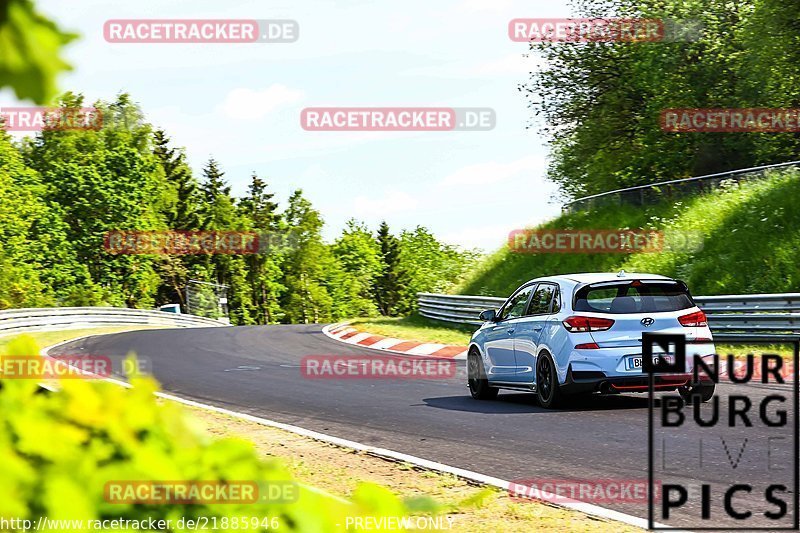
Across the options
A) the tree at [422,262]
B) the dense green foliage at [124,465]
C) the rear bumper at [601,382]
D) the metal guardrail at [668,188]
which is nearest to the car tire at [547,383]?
the rear bumper at [601,382]

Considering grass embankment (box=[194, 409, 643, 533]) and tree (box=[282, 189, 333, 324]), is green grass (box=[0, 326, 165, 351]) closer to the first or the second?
grass embankment (box=[194, 409, 643, 533])

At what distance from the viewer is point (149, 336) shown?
3195cm

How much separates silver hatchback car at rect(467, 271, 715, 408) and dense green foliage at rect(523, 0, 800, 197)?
968 inches

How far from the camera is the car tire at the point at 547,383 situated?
40.3 feet

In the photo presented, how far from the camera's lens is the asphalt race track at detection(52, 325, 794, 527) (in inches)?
323

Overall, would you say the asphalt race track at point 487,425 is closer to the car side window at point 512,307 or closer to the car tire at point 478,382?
the car tire at point 478,382

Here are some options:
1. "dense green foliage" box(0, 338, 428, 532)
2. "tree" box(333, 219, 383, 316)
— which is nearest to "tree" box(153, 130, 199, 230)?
"tree" box(333, 219, 383, 316)

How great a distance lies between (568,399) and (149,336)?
68.1ft

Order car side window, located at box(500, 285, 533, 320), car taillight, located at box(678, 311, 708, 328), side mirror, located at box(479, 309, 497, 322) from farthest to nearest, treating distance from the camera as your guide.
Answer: side mirror, located at box(479, 309, 497, 322)
car side window, located at box(500, 285, 533, 320)
car taillight, located at box(678, 311, 708, 328)

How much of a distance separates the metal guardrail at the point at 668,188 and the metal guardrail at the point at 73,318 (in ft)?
63.2

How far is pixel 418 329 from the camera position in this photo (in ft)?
99.0

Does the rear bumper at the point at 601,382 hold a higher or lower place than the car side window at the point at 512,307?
lower

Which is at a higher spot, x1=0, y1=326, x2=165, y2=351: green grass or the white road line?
the white road line

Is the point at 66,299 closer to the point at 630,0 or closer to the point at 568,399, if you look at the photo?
the point at 630,0
